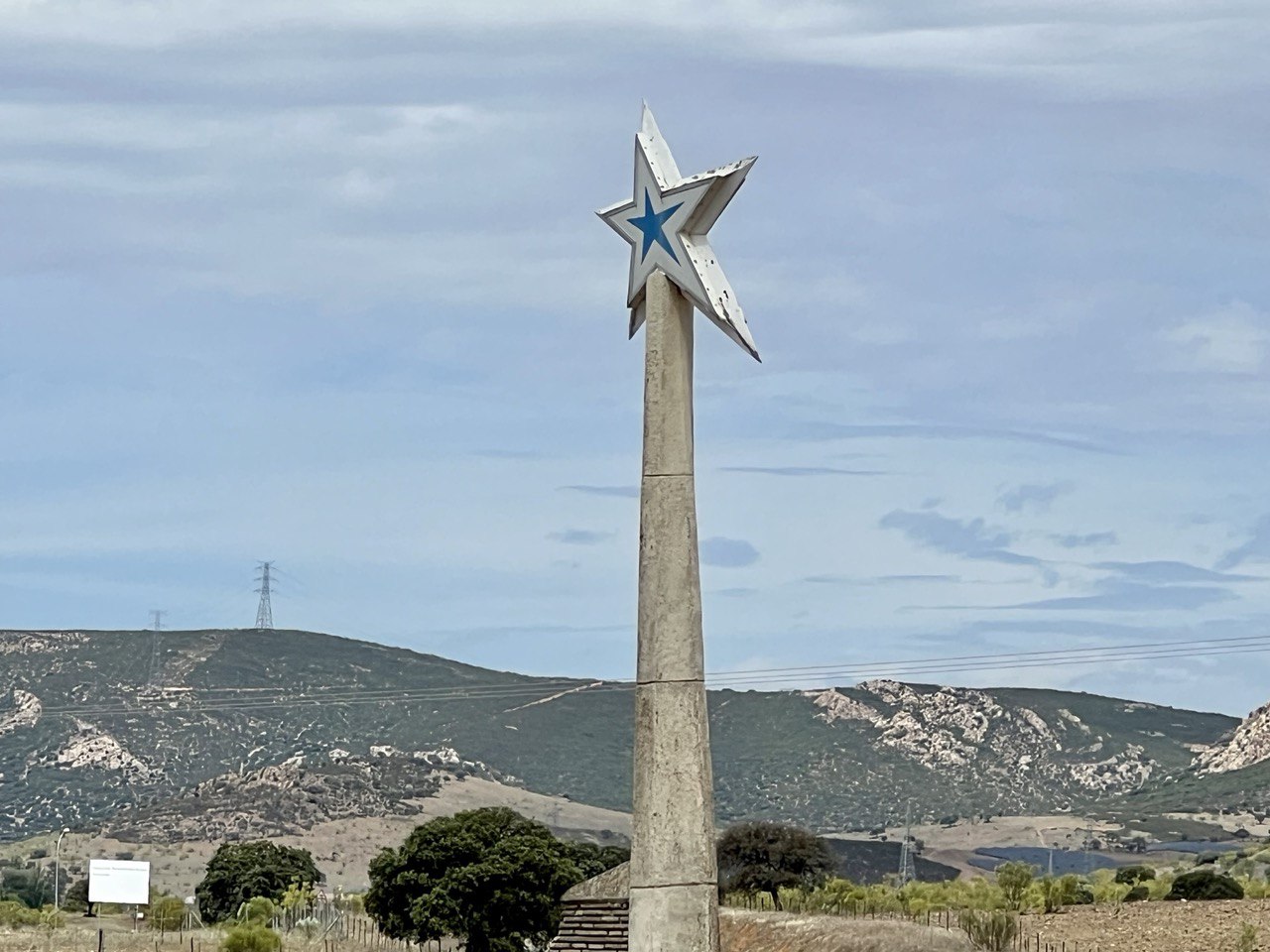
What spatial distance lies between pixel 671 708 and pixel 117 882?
822 inches

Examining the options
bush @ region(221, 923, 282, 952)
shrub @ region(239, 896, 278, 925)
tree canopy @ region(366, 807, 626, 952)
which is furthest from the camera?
shrub @ region(239, 896, 278, 925)

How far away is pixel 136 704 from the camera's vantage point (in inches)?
6166

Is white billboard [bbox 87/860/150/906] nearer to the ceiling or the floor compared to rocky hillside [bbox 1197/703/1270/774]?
nearer to the floor

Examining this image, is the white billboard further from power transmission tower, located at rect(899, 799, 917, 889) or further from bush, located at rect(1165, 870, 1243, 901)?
power transmission tower, located at rect(899, 799, 917, 889)

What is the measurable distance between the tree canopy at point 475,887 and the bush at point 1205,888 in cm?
1436

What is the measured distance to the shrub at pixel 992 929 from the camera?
126 feet

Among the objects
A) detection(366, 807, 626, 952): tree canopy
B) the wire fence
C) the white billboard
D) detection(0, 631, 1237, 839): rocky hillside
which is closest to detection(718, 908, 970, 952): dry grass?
the wire fence

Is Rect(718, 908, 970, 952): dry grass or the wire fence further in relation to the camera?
the wire fence

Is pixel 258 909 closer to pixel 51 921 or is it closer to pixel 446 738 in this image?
pixel 51 921

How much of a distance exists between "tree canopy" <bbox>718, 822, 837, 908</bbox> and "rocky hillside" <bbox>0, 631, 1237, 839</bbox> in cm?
5882

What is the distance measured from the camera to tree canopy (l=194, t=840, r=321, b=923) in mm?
74250

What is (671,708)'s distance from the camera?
2191cm

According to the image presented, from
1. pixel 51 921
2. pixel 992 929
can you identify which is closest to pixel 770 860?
pixel 51 921

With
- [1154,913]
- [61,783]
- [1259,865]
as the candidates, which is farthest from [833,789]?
[1154,913]
